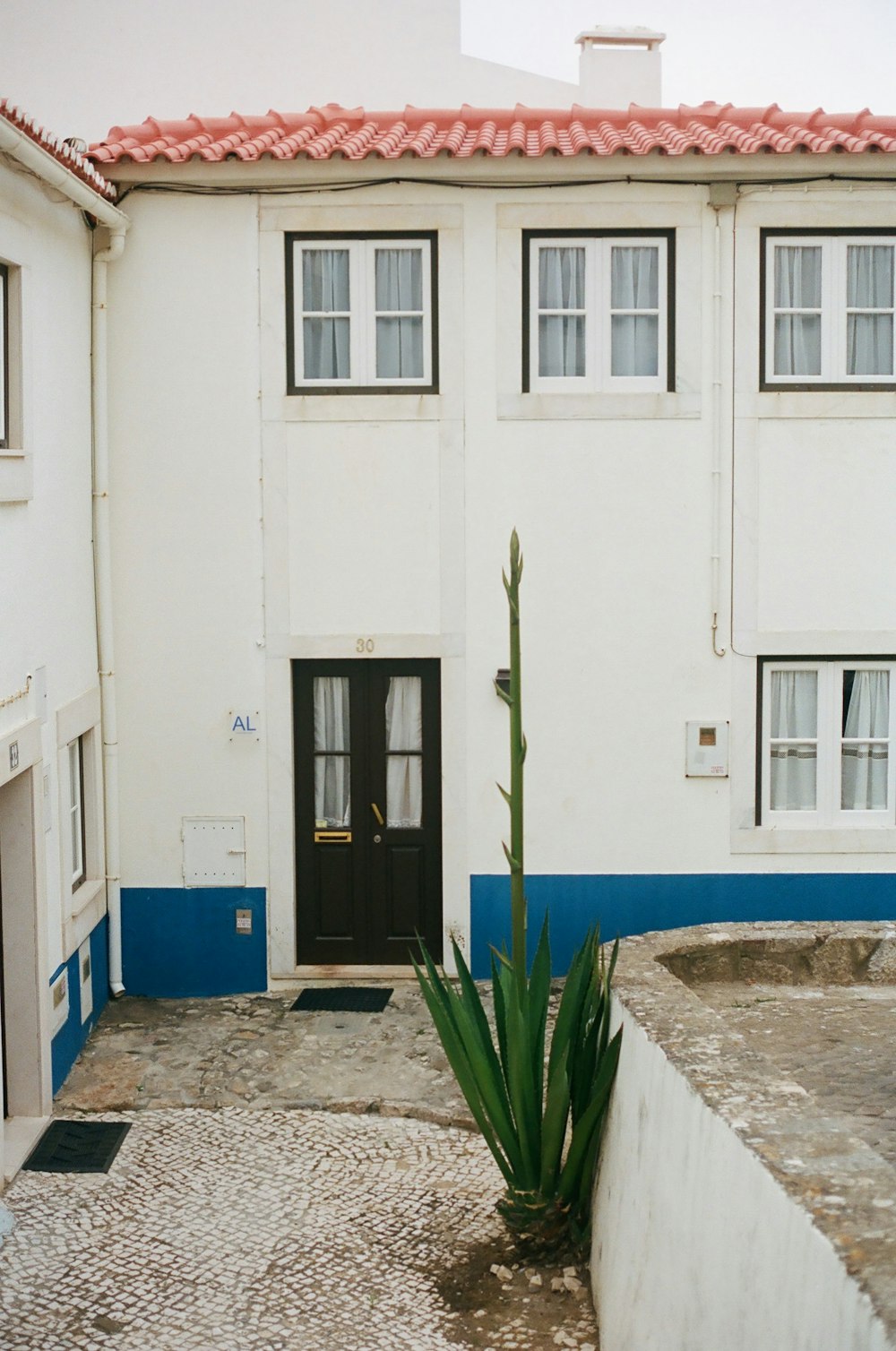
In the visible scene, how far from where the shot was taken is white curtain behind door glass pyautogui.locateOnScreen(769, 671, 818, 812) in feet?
33.0

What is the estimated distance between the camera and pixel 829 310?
9766 mm

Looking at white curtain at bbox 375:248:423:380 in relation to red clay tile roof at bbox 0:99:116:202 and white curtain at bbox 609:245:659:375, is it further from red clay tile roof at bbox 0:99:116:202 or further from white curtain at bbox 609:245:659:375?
red clay tile roof at bbox 0:99:116:202

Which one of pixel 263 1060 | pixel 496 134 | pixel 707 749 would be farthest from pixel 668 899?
pixel 496 134

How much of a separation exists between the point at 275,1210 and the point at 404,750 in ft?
12.3

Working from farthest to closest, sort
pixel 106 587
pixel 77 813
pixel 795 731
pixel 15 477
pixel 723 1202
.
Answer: pixel 795 731 < pixel 106 587 < pixel 77 813 < pixel 15 477 < pixel 723 1202

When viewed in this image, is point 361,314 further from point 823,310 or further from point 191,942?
point 191,942

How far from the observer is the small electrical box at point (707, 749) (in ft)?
32.6

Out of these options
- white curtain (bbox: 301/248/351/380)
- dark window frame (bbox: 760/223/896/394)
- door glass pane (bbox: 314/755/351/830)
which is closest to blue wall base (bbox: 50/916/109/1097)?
door glass pane (bbox: 314/755/351/830)

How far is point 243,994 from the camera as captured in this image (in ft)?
33.0

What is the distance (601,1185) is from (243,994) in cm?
439

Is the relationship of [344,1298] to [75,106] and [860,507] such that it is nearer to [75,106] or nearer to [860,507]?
[860,507]

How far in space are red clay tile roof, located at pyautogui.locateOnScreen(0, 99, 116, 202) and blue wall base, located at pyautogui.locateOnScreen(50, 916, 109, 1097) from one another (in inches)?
181

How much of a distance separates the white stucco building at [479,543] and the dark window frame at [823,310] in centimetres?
2

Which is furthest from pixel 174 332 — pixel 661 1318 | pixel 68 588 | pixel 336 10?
pixel 336 10
